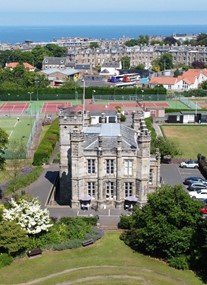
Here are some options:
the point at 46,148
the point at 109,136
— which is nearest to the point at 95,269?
the point at 109,136

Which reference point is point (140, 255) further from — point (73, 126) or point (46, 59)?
point (46, 59)

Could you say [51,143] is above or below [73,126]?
below

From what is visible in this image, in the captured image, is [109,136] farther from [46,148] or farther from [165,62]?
[165,62]

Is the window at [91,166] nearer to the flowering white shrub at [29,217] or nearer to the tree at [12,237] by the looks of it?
the flowering white shrub at [29,217]

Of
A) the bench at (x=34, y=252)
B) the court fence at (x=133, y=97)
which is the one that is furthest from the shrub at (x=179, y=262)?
the court fence at (x=133, y=97)

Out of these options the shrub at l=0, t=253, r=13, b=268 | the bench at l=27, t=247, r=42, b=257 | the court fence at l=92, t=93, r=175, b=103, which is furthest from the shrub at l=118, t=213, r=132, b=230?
the court fence at l=92, t=93, r=175, b=103

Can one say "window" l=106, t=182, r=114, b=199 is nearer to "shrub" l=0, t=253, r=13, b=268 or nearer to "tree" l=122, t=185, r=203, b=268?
"tree" l=122, t=185, r=203, b=268

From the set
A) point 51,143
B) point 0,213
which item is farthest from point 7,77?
point 0,213
